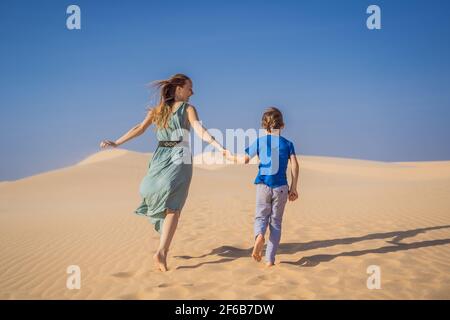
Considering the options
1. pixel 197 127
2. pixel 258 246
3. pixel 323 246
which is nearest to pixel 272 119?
pixel 197 127

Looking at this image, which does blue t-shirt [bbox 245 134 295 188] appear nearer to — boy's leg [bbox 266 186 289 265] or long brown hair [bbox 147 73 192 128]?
boy's leg [bbox 266 186 289 265]

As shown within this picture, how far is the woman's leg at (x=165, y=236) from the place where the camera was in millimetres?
5574

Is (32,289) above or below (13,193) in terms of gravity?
above

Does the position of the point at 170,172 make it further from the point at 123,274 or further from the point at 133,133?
the point at 123,274

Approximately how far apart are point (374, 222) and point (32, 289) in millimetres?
7423

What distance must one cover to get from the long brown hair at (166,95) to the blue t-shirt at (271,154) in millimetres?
1223

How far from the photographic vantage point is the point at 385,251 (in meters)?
6.77

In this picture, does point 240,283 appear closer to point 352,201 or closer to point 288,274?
point 288,274

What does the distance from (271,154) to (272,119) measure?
1.46 ft

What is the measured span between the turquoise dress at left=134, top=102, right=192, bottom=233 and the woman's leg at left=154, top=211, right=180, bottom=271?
9 cm

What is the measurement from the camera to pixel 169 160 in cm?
568

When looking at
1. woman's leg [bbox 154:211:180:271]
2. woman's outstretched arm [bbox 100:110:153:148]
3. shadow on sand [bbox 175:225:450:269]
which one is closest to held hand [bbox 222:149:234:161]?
woman's leg [bbox 154:211:180:271]
